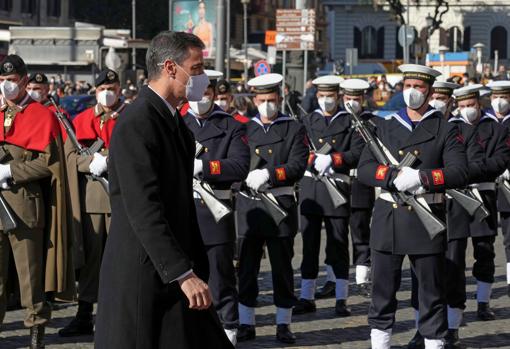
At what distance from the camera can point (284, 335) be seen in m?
9.32

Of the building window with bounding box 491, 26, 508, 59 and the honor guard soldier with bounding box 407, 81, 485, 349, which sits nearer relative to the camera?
the honor guard soldier with bounding box 407, 81, 485, 349

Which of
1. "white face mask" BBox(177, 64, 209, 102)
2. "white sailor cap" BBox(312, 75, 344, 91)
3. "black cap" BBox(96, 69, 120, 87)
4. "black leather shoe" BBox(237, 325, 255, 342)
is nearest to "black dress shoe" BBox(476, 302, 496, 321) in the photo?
"black leather shoe" BBox(237, 325, 255, 342)

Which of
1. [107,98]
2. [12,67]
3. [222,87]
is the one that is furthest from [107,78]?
[222,87]

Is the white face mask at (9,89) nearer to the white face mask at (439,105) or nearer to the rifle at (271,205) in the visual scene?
the rifle at (271,205)

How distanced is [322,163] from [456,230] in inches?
62.9

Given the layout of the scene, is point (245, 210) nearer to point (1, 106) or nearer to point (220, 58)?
point (1, 106)

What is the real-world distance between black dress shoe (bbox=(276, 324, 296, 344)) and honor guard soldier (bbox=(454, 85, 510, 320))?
1.80 meters

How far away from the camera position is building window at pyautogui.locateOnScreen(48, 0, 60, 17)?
69000 mm

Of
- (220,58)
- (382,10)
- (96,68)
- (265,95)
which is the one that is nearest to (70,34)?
(96,68)

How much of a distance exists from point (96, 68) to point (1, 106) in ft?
103

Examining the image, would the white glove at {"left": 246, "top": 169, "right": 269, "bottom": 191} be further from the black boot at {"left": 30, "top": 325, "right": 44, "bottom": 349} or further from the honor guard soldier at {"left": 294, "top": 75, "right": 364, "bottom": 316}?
the black boot at {"left": 30, "top": 325, "right": 44, "bottom": 349}

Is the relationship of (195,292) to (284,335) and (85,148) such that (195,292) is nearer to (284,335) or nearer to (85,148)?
(284,335)

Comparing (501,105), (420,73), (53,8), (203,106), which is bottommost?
(501,105)

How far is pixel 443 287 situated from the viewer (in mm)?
8117
